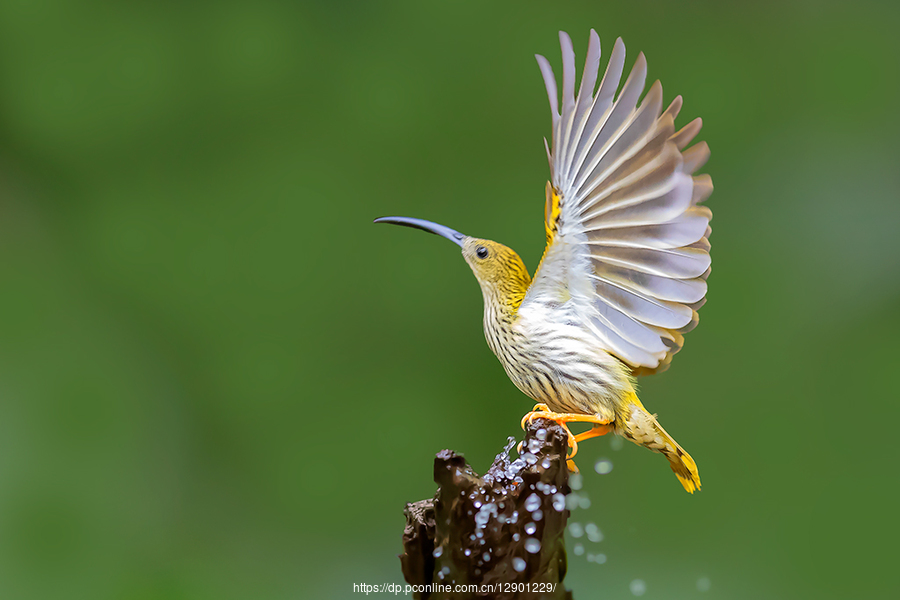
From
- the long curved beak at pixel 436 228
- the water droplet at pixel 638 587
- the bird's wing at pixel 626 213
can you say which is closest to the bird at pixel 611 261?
the bird's wing at pixel 626 213

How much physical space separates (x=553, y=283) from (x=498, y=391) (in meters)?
0.97

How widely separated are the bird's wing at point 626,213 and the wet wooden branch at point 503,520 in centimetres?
20

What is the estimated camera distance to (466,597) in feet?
3.46

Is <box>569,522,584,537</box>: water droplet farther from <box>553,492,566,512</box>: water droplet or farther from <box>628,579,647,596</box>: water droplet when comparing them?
<box>628,579,647,596</box>: water droplet

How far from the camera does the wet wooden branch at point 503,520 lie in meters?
1.02

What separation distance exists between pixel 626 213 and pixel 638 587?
→ 1.36 metres

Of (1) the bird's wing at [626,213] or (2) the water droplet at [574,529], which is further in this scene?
(2) the water droplet at [574,529]

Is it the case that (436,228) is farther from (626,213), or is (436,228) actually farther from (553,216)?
(626,213)

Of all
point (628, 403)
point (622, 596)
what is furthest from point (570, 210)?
point (622, 596)

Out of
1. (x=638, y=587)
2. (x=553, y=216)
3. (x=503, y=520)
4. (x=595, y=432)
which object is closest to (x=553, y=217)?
(x=553, y=216)

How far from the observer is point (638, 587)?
6.51 feet

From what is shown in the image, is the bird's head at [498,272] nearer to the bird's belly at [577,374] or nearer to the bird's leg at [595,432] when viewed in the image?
the bird's belly at [577,374]

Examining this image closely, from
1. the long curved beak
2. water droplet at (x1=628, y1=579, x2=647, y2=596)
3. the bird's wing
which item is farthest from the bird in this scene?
→ water droplet at (x1=628, y1=579, x2=647, y2=596)

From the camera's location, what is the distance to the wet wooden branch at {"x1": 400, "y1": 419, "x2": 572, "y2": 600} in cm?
102
